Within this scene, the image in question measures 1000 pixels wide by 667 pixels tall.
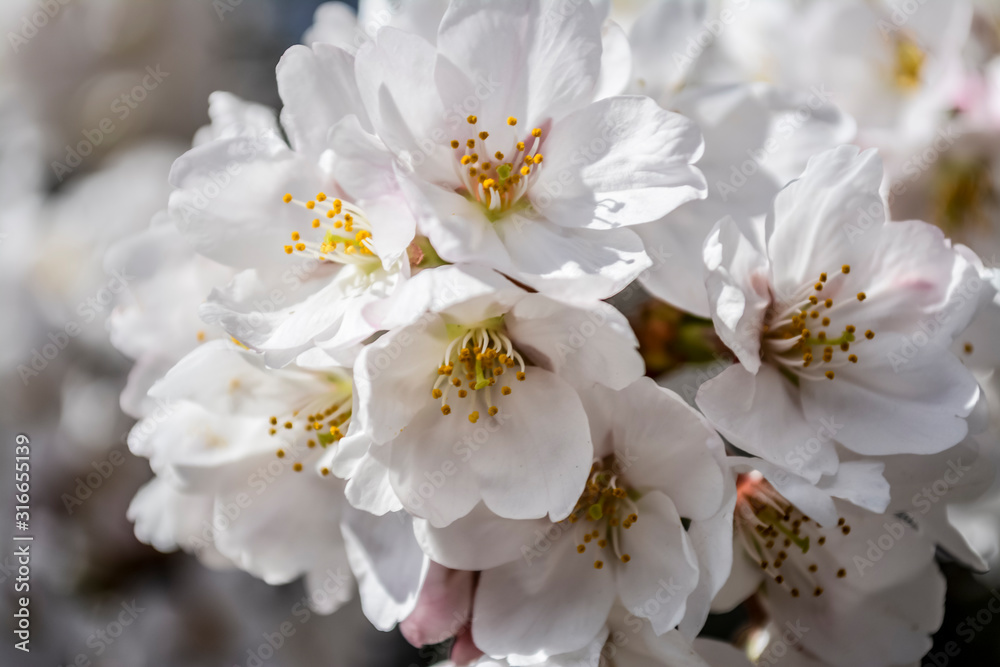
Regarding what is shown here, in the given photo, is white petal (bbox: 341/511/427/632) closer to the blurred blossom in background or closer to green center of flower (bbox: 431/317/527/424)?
green center of flower (bbox: 431/317/527/424)

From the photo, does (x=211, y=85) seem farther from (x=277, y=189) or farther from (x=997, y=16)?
(x=997, y=16)

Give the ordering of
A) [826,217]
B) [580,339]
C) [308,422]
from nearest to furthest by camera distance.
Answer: [580,339]
[826,217]
[308,422]

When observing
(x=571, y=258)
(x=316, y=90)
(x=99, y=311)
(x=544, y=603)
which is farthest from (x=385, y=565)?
(x=99, y=311)

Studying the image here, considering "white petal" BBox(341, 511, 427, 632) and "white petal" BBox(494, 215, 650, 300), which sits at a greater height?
"white petal" BBox(494, 215, 650, 300)

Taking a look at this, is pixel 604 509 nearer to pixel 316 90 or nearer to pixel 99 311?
pixel 316 90

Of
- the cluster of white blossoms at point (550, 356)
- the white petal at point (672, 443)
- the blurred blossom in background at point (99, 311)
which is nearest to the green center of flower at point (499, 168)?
the cluster of white blossoms at point (550, 356)

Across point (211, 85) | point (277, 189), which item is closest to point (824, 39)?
point (277, 189)

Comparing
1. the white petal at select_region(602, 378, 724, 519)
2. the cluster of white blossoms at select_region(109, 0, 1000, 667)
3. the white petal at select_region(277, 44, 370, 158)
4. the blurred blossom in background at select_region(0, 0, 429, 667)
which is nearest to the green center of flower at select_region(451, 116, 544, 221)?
the cluster of white blossoms at select_region(109, 0, 1000, 667)
